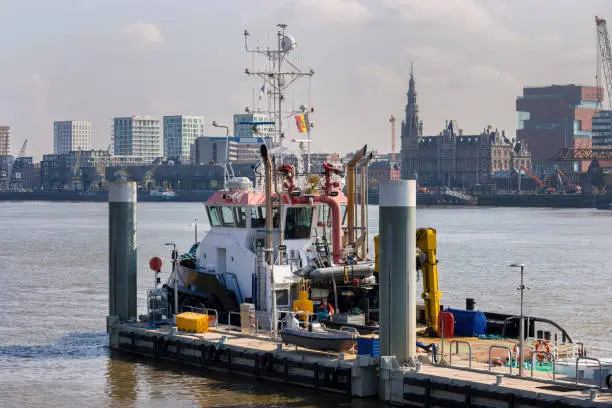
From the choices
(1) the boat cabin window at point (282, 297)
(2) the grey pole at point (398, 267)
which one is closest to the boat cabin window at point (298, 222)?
(1) the boat cabin window at point (282, 297)

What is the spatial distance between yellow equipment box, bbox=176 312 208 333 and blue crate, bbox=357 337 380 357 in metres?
6.59

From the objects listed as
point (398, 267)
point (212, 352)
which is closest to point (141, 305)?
point (212, 352)

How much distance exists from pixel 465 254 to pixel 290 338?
6151 centimetres

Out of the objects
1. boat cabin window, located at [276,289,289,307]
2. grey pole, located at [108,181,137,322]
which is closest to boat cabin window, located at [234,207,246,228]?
boat cabin window, located at [276,289,289,307]

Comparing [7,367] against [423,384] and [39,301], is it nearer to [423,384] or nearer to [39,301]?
[423,384]

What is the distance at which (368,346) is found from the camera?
27734 mm

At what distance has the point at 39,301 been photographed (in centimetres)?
5391

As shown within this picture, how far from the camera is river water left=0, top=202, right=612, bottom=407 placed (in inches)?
1232

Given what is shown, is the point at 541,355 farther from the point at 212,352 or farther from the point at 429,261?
the point at 212,352

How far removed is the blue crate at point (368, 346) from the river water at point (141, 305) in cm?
128

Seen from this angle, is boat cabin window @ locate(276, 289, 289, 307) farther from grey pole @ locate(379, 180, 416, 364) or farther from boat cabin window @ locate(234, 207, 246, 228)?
grey pole @ locate(379, 180, 416, 364)

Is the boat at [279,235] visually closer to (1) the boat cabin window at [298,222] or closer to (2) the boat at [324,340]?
(1) the boat cabin window at [298,222]

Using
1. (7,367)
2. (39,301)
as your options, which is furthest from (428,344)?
(39,301)

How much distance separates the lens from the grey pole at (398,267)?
2647 centimetres
